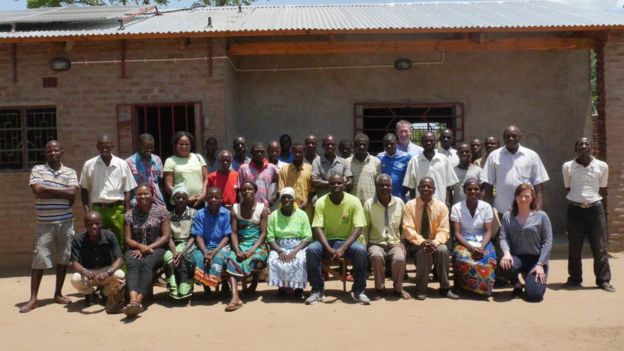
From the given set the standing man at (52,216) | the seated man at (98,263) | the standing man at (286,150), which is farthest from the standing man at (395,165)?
the standing man at (52,216)

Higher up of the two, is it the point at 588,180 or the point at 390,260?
the point at 588,180

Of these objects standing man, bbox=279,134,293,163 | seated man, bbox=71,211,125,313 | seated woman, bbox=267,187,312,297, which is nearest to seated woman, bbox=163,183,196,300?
seated man, bbox=71,211,125,313

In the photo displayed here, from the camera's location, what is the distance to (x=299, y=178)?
645 cm

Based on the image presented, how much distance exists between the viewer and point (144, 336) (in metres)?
4.79

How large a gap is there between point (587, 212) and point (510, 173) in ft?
3.03

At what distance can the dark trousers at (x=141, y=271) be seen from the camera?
5574mm

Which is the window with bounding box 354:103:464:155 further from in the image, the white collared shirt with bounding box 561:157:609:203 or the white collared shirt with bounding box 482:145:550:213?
Answer: the white collared shirt with bounding box 561:157:609:203

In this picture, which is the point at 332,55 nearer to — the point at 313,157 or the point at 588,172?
the point at 313,157

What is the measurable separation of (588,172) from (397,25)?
10.4 feet

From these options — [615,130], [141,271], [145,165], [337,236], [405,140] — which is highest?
[615,130]

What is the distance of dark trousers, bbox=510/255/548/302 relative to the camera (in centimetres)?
568

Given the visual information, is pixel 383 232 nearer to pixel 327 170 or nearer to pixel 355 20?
pixel 327 170

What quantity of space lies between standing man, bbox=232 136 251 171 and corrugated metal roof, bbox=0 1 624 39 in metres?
1.64

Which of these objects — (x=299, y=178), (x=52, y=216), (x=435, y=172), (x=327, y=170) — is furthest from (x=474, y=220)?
(x=52, y=216)
